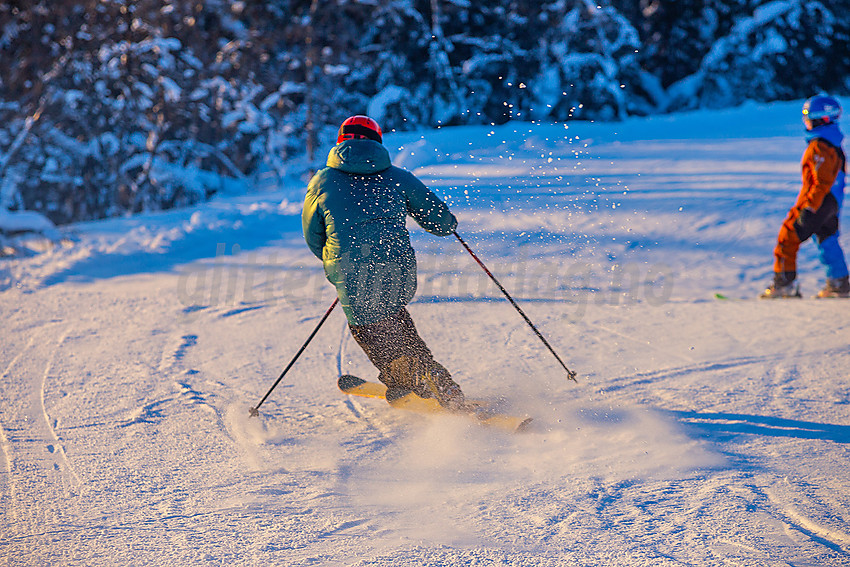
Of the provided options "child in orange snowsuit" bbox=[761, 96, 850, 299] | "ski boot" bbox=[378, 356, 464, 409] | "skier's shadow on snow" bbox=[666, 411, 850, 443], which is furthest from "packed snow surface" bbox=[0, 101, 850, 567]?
"child in orange snowsuit" bbox=[761, 96, 850, 299]

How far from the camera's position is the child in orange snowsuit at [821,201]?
6.03 metres

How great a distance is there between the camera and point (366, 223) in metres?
3.76

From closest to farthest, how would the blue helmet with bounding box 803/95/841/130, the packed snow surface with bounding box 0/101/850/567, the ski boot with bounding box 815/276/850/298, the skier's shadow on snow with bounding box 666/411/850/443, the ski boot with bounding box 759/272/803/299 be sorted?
the packed snow surface with bounding box 0/101/850/567 < the skier's shadow on snow with bounding box 666/411/850/443 < the blue helmet with bounding box 803/95/841/130 < the ski boot with bounding box 815/276/850/298 < the ski boot with bounding box 759/272/803/299

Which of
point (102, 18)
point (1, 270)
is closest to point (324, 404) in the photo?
point (1, 270)

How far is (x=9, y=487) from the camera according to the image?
324 centimetres

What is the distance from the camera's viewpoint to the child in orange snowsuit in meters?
6.03

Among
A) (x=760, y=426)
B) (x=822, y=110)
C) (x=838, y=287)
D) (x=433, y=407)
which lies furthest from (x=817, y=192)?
(x=433, y=407)

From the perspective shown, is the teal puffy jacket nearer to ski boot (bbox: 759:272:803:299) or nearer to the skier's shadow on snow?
the skier's shadow on snow

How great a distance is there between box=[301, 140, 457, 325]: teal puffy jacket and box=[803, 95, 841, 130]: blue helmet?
387 centimetres

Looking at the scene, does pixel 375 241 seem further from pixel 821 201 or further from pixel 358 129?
pixel 821 201

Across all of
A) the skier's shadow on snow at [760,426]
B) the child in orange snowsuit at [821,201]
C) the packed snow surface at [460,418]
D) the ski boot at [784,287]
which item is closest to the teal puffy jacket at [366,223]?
the packed snow surface at [460,418]

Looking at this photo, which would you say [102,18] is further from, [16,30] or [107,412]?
[107,412]

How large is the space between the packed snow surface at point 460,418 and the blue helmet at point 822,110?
1.55 meters

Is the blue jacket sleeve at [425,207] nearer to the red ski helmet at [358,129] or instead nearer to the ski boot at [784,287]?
the red ski helmet at [358,129]
